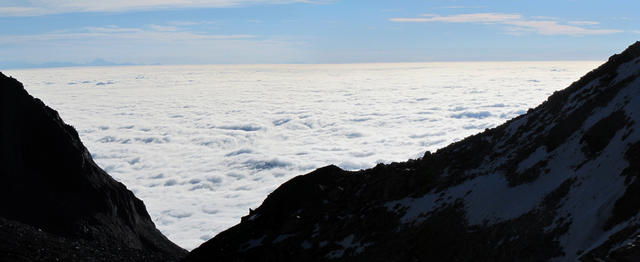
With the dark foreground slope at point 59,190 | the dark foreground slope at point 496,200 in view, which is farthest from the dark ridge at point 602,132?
the dark foreground slope at point 59,190

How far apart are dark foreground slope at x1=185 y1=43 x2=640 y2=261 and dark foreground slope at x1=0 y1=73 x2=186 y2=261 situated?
33.4 meters

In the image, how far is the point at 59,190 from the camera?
6825cm

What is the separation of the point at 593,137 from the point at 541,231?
6262 millimetres

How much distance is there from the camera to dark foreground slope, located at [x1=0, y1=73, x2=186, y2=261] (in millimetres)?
63062

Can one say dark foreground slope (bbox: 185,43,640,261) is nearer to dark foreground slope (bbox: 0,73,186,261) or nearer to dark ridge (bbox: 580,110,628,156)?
dark ridge (bbox: 580,110,628,156)

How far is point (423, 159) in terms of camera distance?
3291cm

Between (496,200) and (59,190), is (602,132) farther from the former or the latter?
(59,190)

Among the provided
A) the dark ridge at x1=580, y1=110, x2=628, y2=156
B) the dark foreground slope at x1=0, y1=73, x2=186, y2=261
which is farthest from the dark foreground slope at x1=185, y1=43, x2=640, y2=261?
the dark foreground slope at x1=0, y1=73, x2=186, y2=261

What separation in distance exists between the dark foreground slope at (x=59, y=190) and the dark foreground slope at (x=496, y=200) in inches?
1315

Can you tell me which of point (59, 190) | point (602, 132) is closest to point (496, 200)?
point (602, 132)

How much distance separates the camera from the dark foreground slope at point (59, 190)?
2483 inches

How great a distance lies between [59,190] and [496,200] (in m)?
61.7

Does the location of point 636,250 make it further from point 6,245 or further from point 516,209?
point 6,245

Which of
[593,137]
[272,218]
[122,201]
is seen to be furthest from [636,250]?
[122,201]
